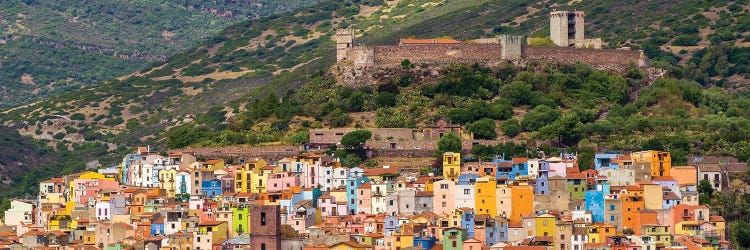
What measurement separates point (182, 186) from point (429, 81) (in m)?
14.3

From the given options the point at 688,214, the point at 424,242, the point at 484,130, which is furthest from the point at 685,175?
the point at 424,242

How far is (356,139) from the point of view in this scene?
8631 centimetres

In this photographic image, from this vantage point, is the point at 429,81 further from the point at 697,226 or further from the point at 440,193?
the point at 697,226

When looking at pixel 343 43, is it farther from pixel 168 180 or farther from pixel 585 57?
pixel 168 180

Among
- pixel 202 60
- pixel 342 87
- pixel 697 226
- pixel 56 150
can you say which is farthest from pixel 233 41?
pixel 697 226

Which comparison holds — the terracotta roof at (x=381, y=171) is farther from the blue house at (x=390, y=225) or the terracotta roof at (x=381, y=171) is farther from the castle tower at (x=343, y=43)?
the castle tower at (x=343, y=43)

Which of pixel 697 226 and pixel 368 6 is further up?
pixel 368 6

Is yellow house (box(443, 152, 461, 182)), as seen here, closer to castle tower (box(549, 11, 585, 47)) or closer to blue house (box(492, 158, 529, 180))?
blue house (box(492, 158, 529, 180))

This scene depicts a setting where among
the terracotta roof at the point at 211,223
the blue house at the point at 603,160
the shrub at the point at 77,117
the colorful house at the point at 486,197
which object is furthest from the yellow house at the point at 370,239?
the shrub at the point at 77,117

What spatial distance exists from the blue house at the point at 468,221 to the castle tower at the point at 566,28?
25.8 m

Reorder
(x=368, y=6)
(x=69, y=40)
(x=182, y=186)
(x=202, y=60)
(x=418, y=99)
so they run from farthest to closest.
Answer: (x=69, y=40), (x=368, y=6), (x=202, y=60), (x=418, y=99), (x=182, y=186)

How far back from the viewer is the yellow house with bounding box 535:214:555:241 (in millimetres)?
71312

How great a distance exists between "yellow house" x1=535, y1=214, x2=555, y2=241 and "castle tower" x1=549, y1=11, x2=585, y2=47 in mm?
26047

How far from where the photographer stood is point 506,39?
95188 mm
